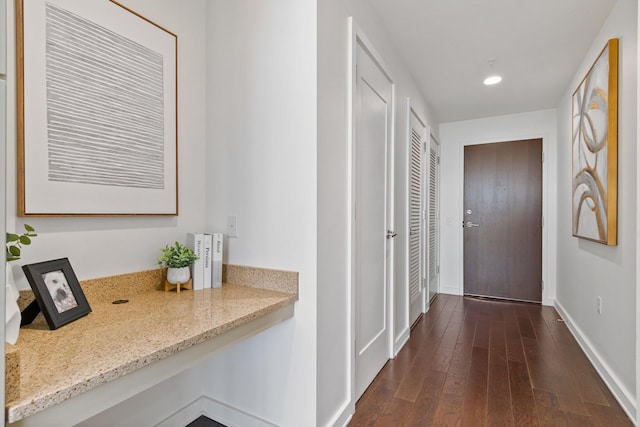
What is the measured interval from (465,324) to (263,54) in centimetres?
299

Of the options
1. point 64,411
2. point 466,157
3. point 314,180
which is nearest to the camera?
point 64,411

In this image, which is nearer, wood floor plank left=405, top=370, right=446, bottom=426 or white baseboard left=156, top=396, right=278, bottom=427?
white baseboard left=156, top=396, right=278, bottom=427

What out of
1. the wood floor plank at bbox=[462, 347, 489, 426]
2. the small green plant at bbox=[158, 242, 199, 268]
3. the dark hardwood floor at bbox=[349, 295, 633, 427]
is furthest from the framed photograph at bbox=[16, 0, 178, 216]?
the wood floor plank at bbox=[462, 347, 489, 426]

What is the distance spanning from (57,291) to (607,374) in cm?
293

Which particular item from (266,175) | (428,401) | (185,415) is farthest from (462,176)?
(185,415)

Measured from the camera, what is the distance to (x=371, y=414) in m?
1.77

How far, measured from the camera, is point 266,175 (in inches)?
61.6

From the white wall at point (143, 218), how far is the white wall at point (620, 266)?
88.9 inches

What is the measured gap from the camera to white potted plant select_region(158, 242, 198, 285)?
1.51 m

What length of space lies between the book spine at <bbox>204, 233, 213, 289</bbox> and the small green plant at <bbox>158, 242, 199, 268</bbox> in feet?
0.18

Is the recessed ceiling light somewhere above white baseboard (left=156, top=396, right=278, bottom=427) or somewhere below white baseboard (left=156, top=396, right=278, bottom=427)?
above

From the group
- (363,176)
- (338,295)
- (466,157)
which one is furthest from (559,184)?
(338,295)

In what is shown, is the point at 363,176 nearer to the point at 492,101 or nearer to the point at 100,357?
the point at 100,357

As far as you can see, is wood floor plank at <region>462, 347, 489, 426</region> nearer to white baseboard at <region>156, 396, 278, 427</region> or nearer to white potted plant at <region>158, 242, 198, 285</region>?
white baseboard at <region>156, 396, 278, 427</region>
